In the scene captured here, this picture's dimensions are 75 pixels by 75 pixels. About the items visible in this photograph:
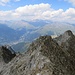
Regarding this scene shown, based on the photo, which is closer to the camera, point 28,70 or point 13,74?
point 28,70

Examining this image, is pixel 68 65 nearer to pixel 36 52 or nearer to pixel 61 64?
pixel 61 64

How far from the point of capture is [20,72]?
19141 mm

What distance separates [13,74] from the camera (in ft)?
66.0

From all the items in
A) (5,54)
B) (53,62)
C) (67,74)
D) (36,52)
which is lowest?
(67,74)

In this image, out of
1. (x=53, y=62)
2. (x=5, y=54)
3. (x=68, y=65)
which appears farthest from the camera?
(x=5, y=54)

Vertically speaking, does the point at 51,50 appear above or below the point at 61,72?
above

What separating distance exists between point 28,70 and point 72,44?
44.2 feet

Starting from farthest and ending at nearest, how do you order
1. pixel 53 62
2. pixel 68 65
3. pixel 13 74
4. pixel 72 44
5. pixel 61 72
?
pixel 72 44 → pixel 13 74 → pixel 68 65 → pixel 53 62 → pixel 61 72

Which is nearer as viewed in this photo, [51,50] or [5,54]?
[51,50]

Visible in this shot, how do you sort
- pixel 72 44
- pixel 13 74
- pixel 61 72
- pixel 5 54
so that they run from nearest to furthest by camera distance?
pixel 61 72 → pixel 13 74 → pixel 72 44 → pixel 5 54

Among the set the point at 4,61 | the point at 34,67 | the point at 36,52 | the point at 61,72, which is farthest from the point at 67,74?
the point at 4,61

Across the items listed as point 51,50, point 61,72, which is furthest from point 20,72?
point 61,72

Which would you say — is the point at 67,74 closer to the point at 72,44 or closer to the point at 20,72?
the point at 20,72

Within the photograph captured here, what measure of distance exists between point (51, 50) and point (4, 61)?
13301 mm
